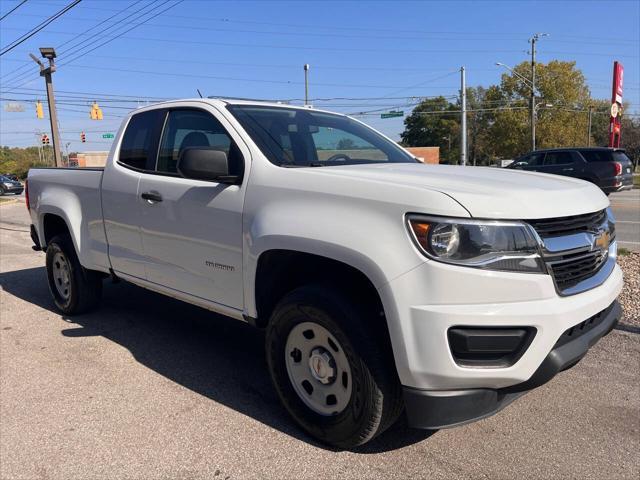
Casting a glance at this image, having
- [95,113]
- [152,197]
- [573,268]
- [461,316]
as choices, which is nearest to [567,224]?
[573,268]

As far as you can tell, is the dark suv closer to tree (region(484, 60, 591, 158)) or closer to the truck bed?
the truck bed

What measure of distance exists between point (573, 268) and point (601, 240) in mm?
454

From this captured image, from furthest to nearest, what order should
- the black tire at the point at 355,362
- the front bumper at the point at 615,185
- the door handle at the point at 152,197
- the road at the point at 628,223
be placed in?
1. the front bumper at the point at 615,185
2. the road at the point at 628,223
3. the door handle at the point at 152,197
4. the black tire at the point at 355,362

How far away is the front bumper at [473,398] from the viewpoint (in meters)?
2.41

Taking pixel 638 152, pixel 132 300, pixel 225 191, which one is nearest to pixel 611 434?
pixel 225 191

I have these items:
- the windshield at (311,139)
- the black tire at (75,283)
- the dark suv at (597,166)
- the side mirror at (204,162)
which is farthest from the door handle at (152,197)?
the dark suv at (597,166)

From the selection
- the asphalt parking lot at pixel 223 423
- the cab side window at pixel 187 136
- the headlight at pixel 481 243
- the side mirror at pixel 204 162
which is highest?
the cab side window at pixel 187 136

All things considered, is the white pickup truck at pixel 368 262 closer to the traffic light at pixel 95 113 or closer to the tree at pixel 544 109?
the traffic light at pixel 95 113

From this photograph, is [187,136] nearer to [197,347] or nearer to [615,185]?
[197,347]

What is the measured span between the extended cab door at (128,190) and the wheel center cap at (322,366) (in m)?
1.86

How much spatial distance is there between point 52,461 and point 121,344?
1.78 meters

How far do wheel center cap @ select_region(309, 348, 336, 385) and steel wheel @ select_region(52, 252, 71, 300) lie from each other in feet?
11.0

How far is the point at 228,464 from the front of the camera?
9.21 ft

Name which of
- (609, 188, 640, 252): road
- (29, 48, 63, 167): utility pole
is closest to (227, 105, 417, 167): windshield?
(609, 188, 640, 252): road
